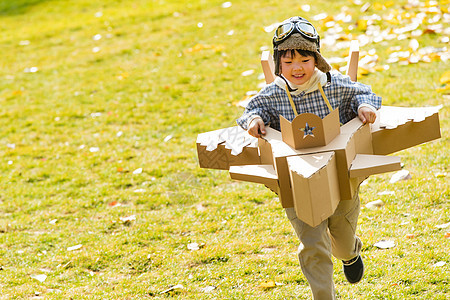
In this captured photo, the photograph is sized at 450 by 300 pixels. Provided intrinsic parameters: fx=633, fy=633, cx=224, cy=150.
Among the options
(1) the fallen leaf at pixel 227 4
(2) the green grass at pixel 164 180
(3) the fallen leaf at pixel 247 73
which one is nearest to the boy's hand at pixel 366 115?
(2) the green grass at pixel 164 180

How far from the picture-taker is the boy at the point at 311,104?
9.97 feet

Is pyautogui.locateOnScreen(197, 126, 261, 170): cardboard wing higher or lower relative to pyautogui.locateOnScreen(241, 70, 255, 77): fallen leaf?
higher

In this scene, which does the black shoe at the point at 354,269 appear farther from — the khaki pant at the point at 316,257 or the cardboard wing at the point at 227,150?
the cardboard wing at the point at 227,150

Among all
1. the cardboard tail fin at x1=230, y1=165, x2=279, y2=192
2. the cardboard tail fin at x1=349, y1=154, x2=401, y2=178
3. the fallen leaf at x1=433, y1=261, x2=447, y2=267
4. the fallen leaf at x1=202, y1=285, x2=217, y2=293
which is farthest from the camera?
the fallen leaf at x1=202, y1=285, x2=217, y2=293

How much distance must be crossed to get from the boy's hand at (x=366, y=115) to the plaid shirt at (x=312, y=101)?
0.35 feet

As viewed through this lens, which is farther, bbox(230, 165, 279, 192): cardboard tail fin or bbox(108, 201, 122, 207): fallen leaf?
bbox(108, 201, 122, 207): fallen leaf

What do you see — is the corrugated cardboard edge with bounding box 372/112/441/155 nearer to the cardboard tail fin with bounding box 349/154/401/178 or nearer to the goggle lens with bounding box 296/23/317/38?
the cardboard tail fin with bounding box 349/154/401/178

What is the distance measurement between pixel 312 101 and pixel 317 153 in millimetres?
560

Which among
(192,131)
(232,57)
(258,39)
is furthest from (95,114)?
(258,39)

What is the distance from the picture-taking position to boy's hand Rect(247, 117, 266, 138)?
3066 mm

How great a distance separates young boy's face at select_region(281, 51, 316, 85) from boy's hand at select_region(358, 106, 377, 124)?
12.8 inches

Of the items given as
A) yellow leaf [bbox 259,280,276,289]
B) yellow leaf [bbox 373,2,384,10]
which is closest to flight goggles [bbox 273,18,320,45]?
yellow leaf [bbox 259,280,276,289]

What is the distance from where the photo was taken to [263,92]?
3305mm

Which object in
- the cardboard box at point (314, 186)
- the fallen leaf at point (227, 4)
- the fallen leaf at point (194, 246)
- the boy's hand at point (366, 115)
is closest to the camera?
the cardboard box at point (314, 186)
